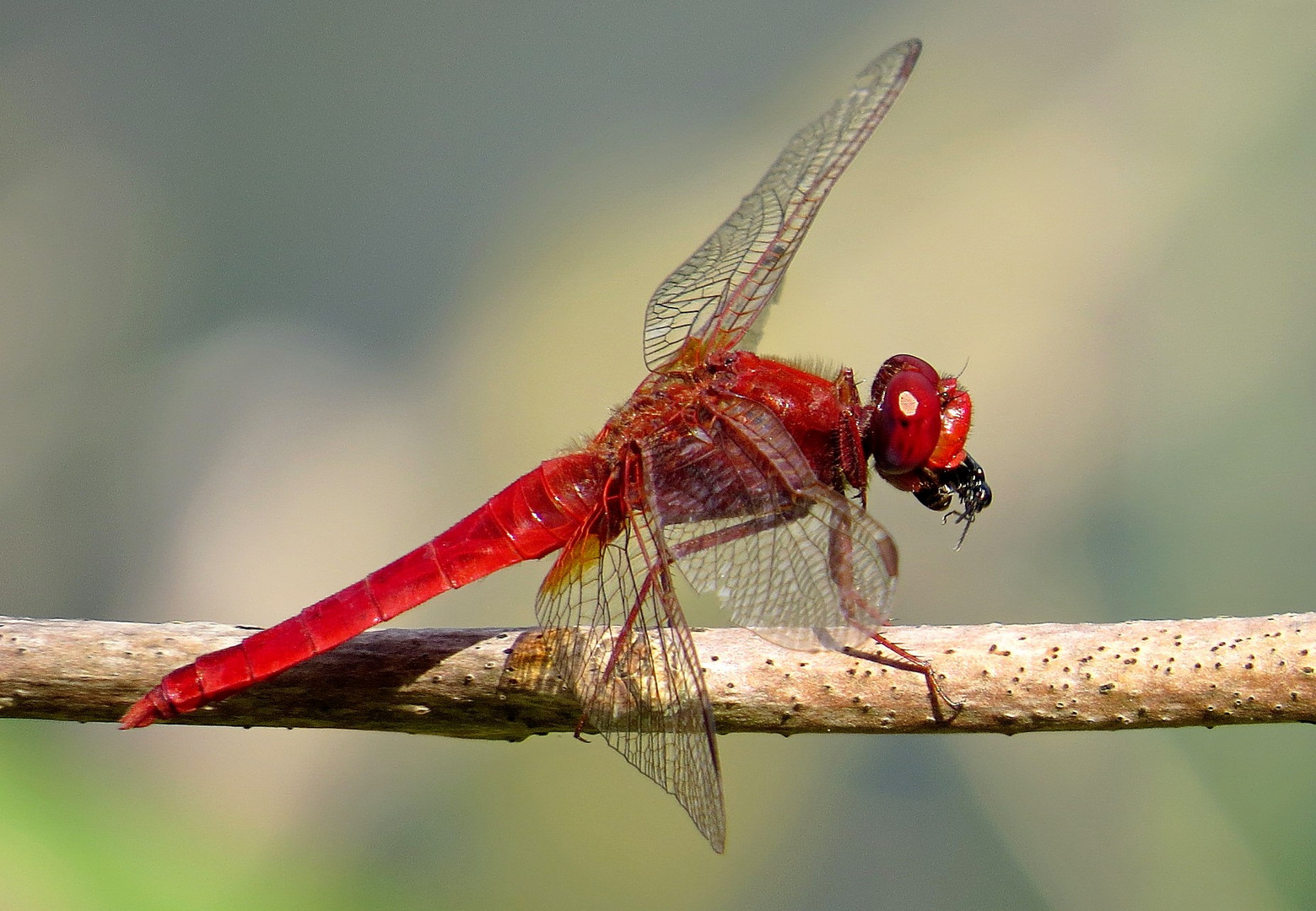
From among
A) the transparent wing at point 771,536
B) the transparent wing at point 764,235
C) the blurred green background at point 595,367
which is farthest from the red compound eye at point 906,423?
the blurred green background at point 595,367

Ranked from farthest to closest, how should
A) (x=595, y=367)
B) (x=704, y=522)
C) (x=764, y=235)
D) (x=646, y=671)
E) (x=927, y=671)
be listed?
(x=595, y=367) < (x=764, y=235) < (x=704, y=522) < (x=646, y=671) < (x=927, y=671)

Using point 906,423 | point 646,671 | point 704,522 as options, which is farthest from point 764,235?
point 646,671

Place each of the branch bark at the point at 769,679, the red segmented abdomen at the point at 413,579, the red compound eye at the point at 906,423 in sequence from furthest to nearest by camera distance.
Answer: the red compound eye at the point at 906,423 → the red segmented abdomen at the point at 413,579 → the branch bark at the point at 769,679

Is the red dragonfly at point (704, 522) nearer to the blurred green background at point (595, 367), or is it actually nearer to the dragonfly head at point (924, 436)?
the dragonfly head at point (924, 436)

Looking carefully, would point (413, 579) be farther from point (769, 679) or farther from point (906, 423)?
point (906, 423)

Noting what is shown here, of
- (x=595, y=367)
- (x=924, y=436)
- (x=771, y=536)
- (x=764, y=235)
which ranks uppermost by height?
(x=595, y=367)

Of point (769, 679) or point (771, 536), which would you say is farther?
point (771, 536)

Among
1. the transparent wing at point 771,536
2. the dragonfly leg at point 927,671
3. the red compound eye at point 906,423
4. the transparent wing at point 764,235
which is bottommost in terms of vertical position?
the dragonfly leg at point 927,671

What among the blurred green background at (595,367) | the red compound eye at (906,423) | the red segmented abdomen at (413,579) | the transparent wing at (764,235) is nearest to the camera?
the red segmented abdomen at (413,579)
